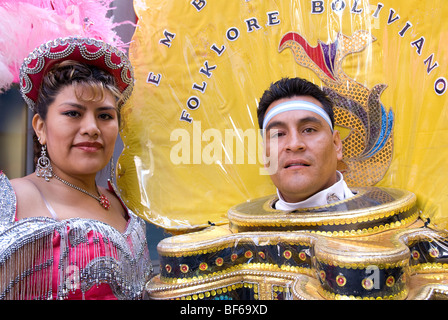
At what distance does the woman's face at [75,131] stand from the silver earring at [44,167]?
23mm

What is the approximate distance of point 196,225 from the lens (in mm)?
1862

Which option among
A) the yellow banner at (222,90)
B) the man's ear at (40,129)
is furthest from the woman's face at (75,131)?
the yellow banner at (222,90)

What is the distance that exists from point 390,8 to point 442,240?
45.0 inches

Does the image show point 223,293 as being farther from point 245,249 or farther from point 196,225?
point 196,225

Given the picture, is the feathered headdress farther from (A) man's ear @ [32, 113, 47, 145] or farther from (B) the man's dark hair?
(B) the man's dark hair

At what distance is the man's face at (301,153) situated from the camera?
143 centimetres

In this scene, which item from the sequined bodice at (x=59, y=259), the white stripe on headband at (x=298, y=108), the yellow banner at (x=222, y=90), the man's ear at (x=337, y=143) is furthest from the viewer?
the yellow banner at (x=222, y=90)

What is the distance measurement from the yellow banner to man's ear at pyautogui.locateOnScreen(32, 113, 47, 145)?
498mm

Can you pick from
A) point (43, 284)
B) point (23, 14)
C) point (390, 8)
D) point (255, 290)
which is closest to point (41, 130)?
point (23, 14)

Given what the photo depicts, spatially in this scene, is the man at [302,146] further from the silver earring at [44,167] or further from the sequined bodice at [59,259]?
the silver earring at [44,167]

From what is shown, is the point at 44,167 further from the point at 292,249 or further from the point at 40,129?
the point at 292,249

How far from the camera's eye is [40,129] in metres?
1.49

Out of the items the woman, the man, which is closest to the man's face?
the man

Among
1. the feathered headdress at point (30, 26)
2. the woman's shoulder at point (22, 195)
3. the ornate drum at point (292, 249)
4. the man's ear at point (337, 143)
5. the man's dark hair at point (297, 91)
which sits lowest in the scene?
the ornate drum at point (292, 249)
